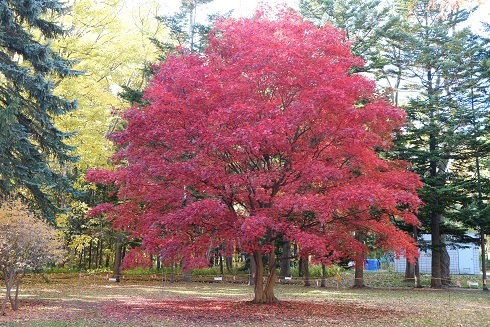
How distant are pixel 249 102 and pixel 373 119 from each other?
→ 3.46 metres

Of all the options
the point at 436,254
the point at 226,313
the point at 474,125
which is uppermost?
the point at 474,125

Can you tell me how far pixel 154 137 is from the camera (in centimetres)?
1277

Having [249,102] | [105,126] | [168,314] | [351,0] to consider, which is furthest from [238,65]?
[351,0]

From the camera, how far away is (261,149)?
42.5ft

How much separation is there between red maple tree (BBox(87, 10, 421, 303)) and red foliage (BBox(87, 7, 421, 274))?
33mm

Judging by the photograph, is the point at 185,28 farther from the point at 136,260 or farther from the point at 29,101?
Answer: the point at 136,260

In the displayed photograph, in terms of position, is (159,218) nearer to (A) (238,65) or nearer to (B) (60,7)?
(A) (238,65)

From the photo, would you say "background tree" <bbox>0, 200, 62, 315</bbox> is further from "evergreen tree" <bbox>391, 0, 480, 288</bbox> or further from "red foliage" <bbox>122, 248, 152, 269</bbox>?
"evergreen tree" <bbox>391, 0, 480, 288</bbox>

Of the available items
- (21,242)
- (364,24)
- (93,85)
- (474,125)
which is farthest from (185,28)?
(21,242)

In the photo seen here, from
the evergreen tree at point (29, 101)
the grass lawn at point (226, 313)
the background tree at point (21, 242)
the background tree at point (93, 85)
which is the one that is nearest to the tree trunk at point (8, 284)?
the background tree at point (21, 242)

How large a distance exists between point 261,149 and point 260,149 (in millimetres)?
33

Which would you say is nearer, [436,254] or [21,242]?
[21,242]

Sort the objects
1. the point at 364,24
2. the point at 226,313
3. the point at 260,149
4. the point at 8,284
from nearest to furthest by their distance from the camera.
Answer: the point at 8,284 < the point at 226,313 < the point at 260,149 < the point at 364,24

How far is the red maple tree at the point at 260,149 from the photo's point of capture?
11.8m
